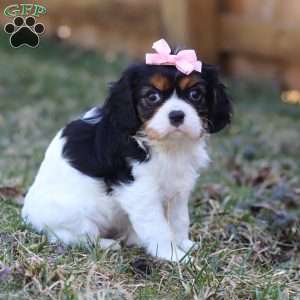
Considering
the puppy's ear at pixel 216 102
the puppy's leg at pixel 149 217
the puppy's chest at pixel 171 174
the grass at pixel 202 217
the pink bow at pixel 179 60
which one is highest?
the pink bow at pixel 179 60

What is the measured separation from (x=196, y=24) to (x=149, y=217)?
661cm

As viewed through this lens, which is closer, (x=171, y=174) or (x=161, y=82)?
(x=161, y=82)

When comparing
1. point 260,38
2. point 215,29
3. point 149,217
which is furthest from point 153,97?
point 215,29

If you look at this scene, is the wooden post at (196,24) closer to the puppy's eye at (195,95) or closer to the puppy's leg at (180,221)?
the puppy's leg at (180,221)

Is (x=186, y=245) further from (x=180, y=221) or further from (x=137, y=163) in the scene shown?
(x=137, y=163)

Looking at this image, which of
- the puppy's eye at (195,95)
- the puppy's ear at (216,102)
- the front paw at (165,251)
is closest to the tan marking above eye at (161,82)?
the puppy's eye at (195,95)

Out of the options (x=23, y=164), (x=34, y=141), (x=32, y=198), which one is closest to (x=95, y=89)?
(x=34, y=141)

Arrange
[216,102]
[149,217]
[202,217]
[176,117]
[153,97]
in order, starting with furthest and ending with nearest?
[202,217]
[216,102]
[149,217]
[153,97]
[176,117]

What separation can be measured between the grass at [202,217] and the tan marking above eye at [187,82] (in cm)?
95

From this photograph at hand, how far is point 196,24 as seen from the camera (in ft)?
34.1

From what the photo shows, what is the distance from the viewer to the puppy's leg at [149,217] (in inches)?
164

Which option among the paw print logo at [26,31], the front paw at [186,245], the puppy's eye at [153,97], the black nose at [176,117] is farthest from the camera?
the paw print logo at [26,31]

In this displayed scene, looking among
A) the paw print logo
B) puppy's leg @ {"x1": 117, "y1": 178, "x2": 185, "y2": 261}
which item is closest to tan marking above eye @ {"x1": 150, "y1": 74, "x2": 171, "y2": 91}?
puppy's leg @ {"x1": 117, "y1": 178, "x2": 185, "y2": 261}

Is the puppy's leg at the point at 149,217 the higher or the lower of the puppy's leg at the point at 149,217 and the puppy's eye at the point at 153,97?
the lower
